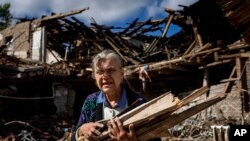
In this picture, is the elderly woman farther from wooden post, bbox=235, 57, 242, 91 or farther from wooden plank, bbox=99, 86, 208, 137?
wooden post, bbox=235, 57, 242, 91

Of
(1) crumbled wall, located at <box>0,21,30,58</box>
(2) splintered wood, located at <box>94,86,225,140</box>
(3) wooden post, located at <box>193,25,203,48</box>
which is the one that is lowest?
(2) splintered wood, located at <box>94,86,225,140</box>

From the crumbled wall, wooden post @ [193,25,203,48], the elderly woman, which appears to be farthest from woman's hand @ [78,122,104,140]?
the crumbled wall

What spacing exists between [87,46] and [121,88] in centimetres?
1670

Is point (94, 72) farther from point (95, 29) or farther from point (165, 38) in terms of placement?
point (95, 29)

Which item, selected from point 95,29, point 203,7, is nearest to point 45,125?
point 95,29

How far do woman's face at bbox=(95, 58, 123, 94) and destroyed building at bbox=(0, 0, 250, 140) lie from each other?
8.87 metres

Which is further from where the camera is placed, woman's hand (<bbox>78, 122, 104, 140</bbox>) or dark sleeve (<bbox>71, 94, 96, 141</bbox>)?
dark sleeve (<bbox>71, 94, 96, 141</bbox>)

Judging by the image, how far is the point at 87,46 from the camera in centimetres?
1939

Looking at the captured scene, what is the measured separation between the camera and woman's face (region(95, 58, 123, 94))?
273 centimetres

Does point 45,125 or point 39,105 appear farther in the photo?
point 39,105

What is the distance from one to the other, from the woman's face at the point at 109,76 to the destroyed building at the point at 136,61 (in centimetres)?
887

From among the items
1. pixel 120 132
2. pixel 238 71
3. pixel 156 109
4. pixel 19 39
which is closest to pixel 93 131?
pixel 120 132

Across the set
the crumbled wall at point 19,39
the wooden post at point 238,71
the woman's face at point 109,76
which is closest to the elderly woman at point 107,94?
the woman's face at point 109,76

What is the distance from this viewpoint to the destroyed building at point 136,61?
13406mm
